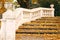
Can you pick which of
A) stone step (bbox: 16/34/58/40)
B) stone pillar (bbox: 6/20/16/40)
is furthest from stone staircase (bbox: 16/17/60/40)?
stone pillar (bbox: 6/20/16/40)

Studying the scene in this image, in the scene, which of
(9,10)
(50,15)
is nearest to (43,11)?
(50,15)

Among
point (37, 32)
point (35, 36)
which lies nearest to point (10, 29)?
point (35, 36)

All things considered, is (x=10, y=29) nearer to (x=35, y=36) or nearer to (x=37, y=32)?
(x=35, y=36)

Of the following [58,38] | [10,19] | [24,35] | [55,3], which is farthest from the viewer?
[55,3]

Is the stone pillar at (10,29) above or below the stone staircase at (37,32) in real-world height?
above

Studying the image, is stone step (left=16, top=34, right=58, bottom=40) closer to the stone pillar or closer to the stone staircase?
the stone staircase

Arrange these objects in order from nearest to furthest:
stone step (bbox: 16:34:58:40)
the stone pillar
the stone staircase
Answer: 1. the stone pillar
2. stone step (bbox: 16:34:58:40)
3. the stone staircase

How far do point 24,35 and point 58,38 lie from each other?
180 centimetres

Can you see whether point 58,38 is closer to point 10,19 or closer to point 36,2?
point 10,19

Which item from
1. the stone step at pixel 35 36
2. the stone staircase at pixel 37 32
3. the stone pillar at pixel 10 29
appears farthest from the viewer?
the stone staircase at pixel 37 32

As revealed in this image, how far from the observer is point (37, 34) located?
10.3 m

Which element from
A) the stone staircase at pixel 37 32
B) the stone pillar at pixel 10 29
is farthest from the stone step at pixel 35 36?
the stone pillar at pixel 10 29

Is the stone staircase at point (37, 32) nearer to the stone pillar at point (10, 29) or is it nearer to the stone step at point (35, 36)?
the stone step at point (35, 36)

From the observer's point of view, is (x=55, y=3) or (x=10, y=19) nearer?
(x=10, y=19)
